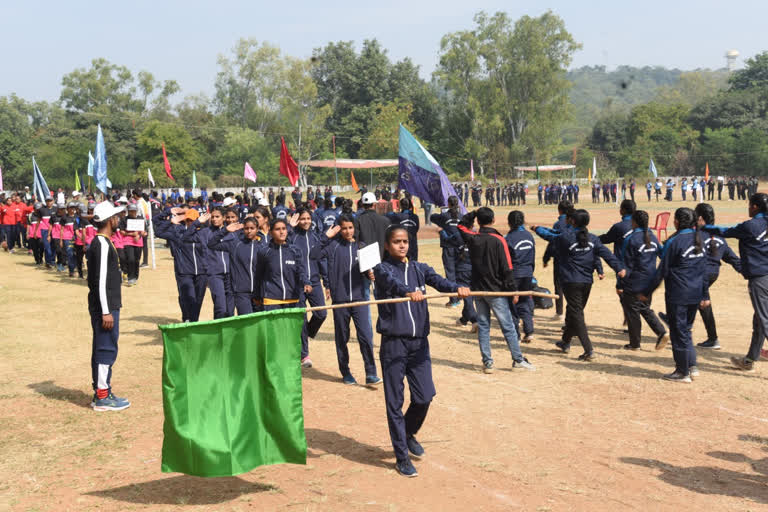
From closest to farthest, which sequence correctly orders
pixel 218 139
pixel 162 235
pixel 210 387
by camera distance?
1. pixel 210 387
2. pixel 162 235
3. pixel 218 139

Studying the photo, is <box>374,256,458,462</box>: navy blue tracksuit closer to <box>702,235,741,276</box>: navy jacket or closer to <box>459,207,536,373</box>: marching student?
<box>459,207,536,373</box>: marching student

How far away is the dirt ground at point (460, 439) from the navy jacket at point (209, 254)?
142 centimetres

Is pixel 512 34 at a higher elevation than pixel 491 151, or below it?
higher

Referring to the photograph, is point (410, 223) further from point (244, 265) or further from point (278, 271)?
point (278, 271)

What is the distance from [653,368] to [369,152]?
2679 inches

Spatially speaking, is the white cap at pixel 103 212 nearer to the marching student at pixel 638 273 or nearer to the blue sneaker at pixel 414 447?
the blue sneaker at pixel 414 447

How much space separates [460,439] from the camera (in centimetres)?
646

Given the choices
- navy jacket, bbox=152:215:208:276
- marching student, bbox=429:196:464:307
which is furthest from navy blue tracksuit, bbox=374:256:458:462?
marching student, bbox=429:196:464:307

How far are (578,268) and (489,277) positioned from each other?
1499 millimetres

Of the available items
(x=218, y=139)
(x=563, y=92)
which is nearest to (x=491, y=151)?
(x=563, y=92)

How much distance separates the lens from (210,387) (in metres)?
5.16

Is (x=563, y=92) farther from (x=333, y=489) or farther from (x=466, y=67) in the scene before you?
(x=333, y=489)

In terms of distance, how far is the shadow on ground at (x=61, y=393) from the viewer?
784 cm

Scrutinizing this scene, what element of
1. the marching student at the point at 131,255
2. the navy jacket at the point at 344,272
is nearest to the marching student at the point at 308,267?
the navy jacket at the point at 344,272
